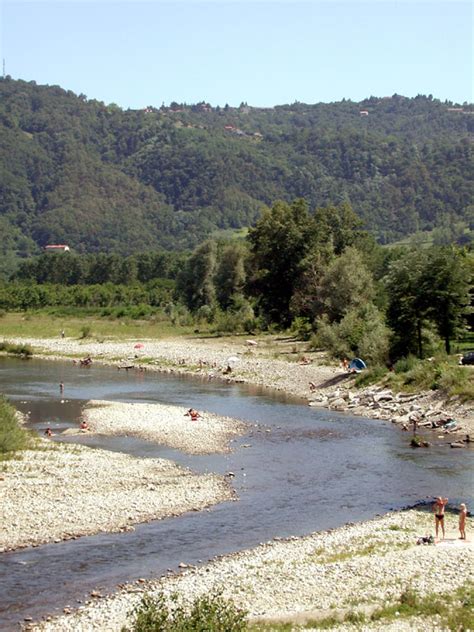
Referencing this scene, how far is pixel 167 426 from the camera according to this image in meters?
51.0

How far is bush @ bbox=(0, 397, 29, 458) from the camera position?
40875 millimetres

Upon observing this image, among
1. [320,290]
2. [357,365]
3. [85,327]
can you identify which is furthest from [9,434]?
[85,327]

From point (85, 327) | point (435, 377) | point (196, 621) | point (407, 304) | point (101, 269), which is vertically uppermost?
point (101, 269)

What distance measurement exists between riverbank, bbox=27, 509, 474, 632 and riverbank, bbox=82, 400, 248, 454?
15950 mm

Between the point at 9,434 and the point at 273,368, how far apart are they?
35.4 metres

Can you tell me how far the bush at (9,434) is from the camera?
40875 mm

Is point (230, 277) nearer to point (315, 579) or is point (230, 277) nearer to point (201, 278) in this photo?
point (201, 278)

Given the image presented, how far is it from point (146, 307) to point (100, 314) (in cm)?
696

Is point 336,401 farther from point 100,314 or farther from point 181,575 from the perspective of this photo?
point 100,314

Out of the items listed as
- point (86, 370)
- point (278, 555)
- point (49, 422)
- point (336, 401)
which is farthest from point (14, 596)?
point (86, 370)

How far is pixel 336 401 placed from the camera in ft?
195

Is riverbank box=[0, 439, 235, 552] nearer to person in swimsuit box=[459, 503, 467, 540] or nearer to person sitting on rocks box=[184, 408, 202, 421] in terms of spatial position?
person in swimsuit box=[459, 503, 467, 540]

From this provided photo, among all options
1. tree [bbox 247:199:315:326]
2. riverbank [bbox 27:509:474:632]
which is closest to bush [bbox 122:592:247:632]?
riverbank [bbox 27:509:474:632]

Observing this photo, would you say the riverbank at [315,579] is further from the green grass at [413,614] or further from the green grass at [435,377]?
the green grass at [435,377]
